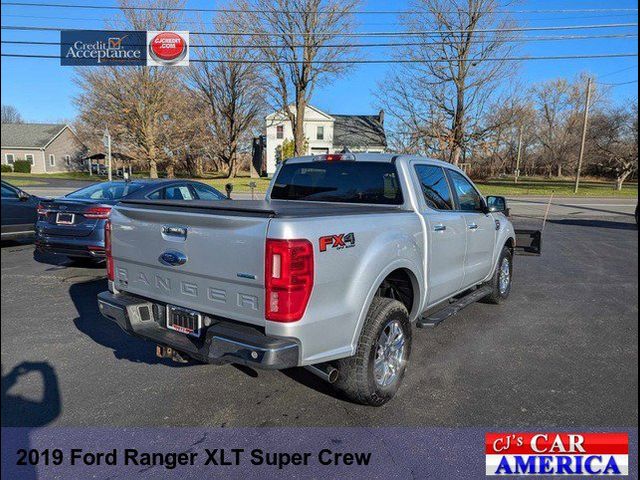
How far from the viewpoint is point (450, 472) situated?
2.47m

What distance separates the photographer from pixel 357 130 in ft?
180

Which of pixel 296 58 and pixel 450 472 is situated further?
pixel 296 58

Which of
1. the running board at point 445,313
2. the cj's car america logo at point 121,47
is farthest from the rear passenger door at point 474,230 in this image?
the cj's car america logo at point 121,47

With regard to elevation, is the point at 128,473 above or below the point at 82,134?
below

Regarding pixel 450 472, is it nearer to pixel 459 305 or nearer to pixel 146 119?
pixel 459 305

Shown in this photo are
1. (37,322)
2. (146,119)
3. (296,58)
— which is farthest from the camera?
(146,119)

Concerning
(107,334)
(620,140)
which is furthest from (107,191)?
(620,140)

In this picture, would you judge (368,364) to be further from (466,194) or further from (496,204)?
(496,204)

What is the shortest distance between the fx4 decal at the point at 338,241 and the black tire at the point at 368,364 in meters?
0.64

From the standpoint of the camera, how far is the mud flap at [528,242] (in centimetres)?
652

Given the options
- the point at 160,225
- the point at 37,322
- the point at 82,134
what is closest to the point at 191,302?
the point at 160,225

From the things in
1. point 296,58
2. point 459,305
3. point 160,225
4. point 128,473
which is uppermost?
point 296,58

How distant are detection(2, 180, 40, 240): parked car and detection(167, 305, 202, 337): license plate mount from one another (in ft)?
4.24

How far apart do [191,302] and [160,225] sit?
612 millimetres
